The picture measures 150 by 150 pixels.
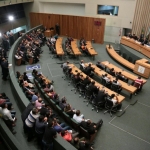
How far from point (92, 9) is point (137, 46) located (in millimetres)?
6743

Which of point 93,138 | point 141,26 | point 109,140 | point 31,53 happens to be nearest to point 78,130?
point 93,138

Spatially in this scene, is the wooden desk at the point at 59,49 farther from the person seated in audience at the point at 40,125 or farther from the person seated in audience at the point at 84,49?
the person seated in audience at the point at 40,125

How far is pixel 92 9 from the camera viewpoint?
57.4 ft

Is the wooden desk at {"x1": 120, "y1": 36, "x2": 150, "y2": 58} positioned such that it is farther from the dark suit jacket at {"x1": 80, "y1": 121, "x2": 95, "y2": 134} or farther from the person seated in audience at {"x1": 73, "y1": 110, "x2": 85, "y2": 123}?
the dark suit jacket at {"x1": 80, "y1": 121, "x2": 95, "y2": 134}

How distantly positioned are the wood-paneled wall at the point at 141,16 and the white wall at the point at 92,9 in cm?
39

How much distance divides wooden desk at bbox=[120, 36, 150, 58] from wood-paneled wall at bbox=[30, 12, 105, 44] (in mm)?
2973

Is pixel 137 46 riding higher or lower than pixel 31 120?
higher

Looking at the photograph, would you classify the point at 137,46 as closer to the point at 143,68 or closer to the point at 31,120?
the point at 143,68

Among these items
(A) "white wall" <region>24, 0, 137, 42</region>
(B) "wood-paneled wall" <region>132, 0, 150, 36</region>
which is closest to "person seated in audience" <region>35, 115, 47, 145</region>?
(B) "wood-paneled wall" <region>132, 0, 150, 36</region>

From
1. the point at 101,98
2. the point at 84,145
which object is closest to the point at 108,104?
the point at 101,98

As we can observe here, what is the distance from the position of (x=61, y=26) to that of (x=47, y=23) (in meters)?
1.80

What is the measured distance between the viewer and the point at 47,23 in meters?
19.7

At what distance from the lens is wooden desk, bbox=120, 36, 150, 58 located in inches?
497

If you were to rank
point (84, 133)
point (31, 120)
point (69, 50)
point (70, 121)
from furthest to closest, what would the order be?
1. point (69, 50)
2. point (70, 121)
3. point (84, 133)
4. point (31, 120)
